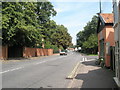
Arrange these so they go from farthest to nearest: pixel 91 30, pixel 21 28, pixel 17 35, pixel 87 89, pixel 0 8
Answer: pixel 91 30, pixel 17 35, pixel 21 28, pixel 0 8, pixel 87 89

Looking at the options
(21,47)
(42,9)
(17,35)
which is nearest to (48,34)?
(42,9)

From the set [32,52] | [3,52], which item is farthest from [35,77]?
[32,52]

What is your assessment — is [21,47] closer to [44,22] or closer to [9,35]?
[9,35]

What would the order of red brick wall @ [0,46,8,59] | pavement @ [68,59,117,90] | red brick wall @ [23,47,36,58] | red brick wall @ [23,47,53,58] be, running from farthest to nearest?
red brick wall @ [23,47,53,58] < red brick wall @ [23,47,36,58] < red brick wall @ [0,46,8,59] < pavement @ [68,59,117,90]

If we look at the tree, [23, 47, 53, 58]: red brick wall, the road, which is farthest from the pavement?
[23, 47, 53, 58]: red brick wall

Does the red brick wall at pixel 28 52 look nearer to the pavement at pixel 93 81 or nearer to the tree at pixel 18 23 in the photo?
the tree at pixel 18 23

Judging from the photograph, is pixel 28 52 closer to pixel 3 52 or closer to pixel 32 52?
pixel 32 52

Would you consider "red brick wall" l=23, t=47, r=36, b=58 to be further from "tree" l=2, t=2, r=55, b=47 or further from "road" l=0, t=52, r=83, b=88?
"road" l=0, t=52, r=83, b=88

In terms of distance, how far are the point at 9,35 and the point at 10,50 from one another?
32.6 feet

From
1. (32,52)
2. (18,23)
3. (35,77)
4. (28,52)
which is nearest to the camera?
(35,77)

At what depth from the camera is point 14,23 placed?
30922 mm

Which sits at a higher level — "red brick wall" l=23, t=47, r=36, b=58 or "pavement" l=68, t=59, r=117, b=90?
"red brick wall" l=23, t=47, r=36, b=58

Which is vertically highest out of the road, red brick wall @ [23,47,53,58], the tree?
the tree

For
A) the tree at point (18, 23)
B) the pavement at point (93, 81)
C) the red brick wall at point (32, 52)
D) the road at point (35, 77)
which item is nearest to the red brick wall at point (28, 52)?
the red brick wall at point (32, 52)
